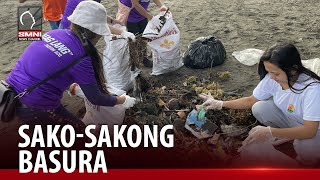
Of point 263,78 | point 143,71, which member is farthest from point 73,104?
point 263,78

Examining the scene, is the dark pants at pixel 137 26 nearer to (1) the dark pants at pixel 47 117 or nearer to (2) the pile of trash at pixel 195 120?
(2) the pile of trash at pixel 195 120

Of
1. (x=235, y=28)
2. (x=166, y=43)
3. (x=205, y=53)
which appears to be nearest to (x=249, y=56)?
(x=205, y=53)

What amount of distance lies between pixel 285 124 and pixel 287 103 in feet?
0.97

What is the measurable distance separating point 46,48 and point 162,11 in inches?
87.0

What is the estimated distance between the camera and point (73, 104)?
4.51m

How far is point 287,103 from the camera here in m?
3.19

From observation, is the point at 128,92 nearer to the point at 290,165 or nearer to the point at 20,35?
the point at 290,165

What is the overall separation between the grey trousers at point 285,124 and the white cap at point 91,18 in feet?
4.99

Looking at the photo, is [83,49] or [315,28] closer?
[83,49]

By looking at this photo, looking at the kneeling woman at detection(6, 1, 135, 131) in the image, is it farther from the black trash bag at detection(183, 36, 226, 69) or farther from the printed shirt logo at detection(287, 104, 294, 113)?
the black trash bag at detection(183, 36, 226, 69)

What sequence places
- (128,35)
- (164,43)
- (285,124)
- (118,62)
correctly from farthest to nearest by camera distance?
(164,43), (118,62), (128,35), (285,124)

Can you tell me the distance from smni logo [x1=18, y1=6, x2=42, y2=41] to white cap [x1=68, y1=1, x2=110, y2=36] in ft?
11.4

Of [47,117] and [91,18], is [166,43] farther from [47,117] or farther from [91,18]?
[47,117]

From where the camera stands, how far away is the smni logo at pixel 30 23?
6.38m
